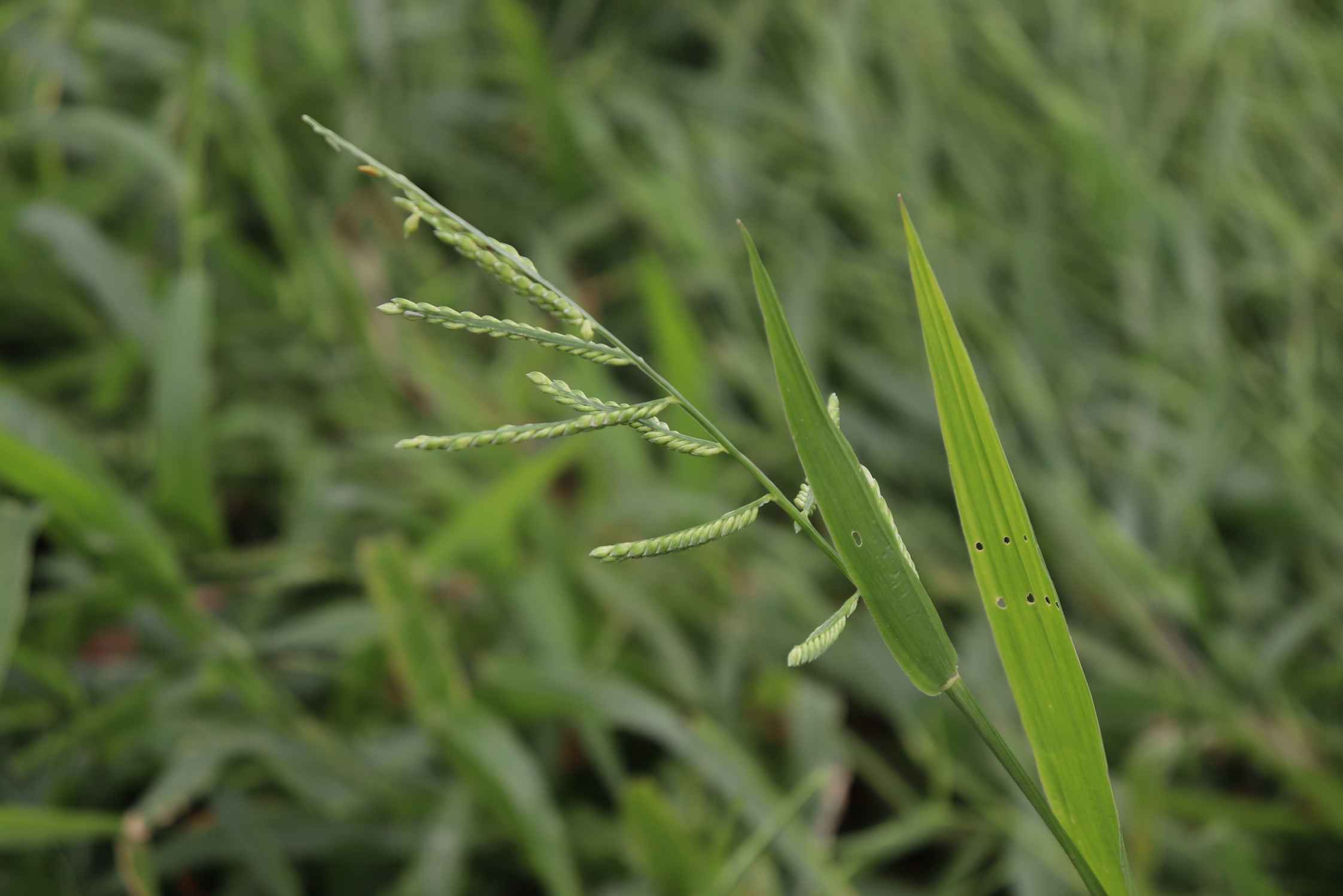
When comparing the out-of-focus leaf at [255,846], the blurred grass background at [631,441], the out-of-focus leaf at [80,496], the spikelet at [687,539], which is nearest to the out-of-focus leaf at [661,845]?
the blurred grass background at [631,441]

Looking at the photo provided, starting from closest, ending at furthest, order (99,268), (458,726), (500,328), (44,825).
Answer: (500,328) < (44,825) < (458,726) < (99,268)

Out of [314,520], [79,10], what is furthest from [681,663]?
[79,10]

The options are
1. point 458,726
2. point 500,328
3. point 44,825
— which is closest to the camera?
point 500,328

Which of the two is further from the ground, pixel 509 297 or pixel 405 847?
pixel 509 297

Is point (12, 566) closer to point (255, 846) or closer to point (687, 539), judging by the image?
point (255, 846)

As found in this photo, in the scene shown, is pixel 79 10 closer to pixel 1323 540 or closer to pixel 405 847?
pixel 405 847

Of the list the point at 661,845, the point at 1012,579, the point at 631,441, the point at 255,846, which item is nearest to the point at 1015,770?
the point at 1012,579
